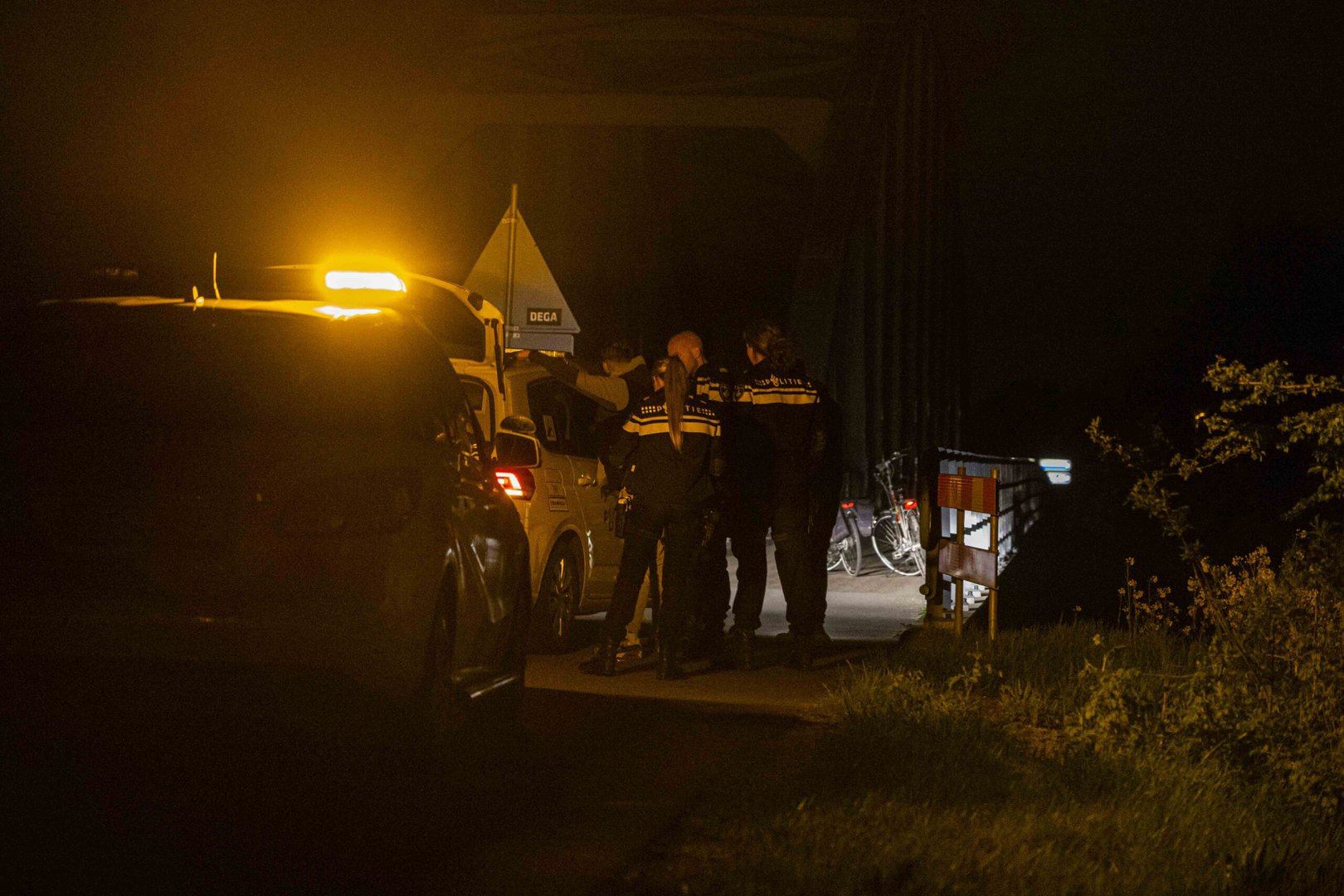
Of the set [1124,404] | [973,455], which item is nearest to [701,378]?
[973,455]

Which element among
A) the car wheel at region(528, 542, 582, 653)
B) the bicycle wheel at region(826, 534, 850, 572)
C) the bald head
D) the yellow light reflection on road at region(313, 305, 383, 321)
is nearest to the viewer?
the yellow light reflection on road at region(313, 305, 383, 321)

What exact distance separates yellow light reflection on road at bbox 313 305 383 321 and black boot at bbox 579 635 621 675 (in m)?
3.73

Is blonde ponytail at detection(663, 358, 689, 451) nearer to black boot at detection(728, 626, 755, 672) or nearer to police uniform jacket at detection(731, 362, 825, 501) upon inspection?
police uniform jacket at detection(731, 362, 825, 501)

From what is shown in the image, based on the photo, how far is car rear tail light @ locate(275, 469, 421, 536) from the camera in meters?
5.06

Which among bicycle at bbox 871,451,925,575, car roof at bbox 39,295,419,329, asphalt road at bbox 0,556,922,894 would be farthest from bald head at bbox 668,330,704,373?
bicycle at bbox 871,451,925,575

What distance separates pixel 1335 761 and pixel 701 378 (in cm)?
405

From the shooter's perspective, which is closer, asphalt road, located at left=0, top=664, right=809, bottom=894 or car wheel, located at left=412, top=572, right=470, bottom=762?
asphalt road, located at left=0, top=664, right=809, bottom=894

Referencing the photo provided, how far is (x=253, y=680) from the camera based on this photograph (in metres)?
4.95

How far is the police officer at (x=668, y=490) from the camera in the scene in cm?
923

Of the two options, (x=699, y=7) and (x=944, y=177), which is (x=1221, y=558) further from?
(x=944, y=177)

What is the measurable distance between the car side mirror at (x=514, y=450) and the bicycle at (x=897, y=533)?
37.1 ft

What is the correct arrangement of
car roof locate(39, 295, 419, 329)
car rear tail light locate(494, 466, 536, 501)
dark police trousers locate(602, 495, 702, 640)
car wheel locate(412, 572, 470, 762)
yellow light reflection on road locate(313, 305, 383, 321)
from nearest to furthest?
car wheel locate(412, 572, 470, 762) < car roof locate(39, 295, 419, 329) < yellow light reflection on road locate(313, 305, 383, 321) < dark police trousers locate(602, 495, 702, 640) < car rear tail light locate(494, 466, 536, 501)

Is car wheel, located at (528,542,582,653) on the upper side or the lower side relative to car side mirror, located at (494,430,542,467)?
lower

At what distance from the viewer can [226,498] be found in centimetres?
502
